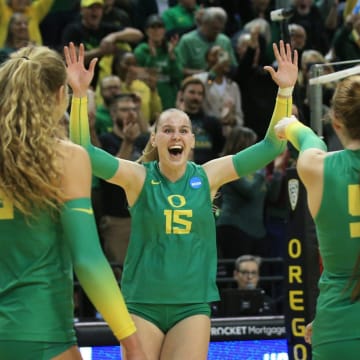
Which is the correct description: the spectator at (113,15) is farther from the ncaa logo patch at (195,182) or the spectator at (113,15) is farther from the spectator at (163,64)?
the ncaa logo patch at (195,182)

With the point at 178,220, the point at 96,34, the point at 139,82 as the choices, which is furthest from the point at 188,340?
the point at 96,34

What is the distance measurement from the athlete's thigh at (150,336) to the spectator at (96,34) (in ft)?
19.5

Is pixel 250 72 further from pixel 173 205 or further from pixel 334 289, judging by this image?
pixel 334 289

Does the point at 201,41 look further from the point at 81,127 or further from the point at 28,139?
the point at 28,139

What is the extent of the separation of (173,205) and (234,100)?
560cm

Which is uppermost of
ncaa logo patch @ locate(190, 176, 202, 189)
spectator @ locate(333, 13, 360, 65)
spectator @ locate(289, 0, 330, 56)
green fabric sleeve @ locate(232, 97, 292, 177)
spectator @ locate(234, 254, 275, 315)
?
spectator @ locate(289, 0, 330, 56)

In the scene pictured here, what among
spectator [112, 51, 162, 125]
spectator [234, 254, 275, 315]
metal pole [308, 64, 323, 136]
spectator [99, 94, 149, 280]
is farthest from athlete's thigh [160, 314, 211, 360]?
spectator [112, 51, 162, 125]

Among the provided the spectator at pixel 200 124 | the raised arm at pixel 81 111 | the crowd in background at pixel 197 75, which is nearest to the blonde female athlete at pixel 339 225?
the raised arm at pixel 81 111

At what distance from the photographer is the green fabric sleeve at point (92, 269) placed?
141 inches

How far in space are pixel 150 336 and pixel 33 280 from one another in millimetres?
1762

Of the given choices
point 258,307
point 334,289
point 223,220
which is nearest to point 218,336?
point 258,307

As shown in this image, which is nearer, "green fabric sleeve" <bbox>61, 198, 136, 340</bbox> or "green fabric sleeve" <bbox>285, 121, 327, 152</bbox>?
"green fabric sleeve" <bbox>61, 198, 136, 340</bbox>

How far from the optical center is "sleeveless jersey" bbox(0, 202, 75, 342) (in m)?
3.53

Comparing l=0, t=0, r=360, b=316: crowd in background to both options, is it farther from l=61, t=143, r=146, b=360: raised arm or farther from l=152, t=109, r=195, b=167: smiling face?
l=61, t=143, r=146, b=360: raised arm
